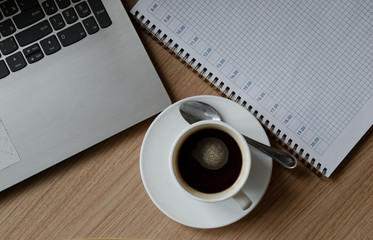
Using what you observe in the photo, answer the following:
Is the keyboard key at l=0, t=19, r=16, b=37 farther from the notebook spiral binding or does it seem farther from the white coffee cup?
the white coffee cup

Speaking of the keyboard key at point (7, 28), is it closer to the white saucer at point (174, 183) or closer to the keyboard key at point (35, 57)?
the keyboard key at point (35, 57)

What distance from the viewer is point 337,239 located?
62 centimetres

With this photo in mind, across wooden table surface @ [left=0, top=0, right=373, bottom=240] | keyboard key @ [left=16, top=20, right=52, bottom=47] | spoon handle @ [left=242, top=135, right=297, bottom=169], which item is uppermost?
keyboard key @ [left=16, top=20, right=52, bottom=47]

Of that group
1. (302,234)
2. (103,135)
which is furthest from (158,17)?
(302,234)

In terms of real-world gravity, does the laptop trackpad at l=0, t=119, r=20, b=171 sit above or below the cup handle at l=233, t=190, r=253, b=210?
below

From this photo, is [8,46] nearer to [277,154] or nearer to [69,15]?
[69,15]

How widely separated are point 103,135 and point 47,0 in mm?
219

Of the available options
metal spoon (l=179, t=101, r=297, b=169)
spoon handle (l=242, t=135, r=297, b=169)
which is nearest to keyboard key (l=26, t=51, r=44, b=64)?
metal spoon (l=179, t=101, r=297, b=169)

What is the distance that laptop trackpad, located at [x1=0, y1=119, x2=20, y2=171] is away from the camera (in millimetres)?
594

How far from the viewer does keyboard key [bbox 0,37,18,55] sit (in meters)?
0.58

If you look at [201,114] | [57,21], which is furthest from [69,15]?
[201,114]

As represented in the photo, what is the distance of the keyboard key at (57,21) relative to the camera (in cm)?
59

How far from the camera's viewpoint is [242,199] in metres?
0.56

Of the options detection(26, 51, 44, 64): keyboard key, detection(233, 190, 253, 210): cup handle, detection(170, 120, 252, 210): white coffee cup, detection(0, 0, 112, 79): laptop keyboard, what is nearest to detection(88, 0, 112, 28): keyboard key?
detection(0, 0, 112, 79): laptop keyboard
